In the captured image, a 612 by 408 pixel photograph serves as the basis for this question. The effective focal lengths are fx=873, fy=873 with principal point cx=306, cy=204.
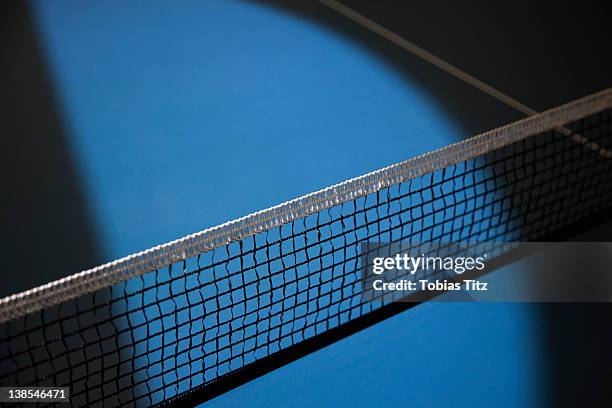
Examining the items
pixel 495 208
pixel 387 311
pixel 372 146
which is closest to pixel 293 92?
pixel 372 146

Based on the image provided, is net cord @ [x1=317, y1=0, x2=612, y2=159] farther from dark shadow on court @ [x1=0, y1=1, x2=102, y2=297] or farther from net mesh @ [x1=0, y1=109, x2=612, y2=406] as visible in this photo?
dark shadow on court @ [x1=0, y1=1, x2=102, y2=297]

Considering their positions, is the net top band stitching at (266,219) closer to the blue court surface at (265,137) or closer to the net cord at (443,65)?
the blue court surface at (265,137)

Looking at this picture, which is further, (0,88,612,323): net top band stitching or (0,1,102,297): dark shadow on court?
(0,1,102,297): dark shadow on court

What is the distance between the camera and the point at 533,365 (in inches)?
97.6

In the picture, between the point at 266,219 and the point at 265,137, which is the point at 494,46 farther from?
the point at 266,219

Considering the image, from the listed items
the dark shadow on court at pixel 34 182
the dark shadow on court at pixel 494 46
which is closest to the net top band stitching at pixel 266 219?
the dark shadow on court at pixel 494 46

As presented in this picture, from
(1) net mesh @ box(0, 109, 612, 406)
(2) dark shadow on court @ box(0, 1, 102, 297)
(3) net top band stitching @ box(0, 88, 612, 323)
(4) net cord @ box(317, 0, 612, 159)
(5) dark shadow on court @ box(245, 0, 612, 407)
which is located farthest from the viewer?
(5) dark shadow on court @ box(245, 0, 612, 407)

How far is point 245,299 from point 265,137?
118cm

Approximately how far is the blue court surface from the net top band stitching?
0.53 meters

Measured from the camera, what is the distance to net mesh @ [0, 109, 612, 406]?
233 centimetres

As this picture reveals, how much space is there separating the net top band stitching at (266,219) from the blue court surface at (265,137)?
0.53 m

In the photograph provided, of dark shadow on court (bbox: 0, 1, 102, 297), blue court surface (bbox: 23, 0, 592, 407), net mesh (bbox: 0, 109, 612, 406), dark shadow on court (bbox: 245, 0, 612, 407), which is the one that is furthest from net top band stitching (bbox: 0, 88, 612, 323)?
dark shadow on court (bbox: 0, 1, 102, 297)

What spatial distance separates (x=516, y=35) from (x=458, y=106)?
72cm

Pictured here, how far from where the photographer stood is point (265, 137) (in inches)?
132
